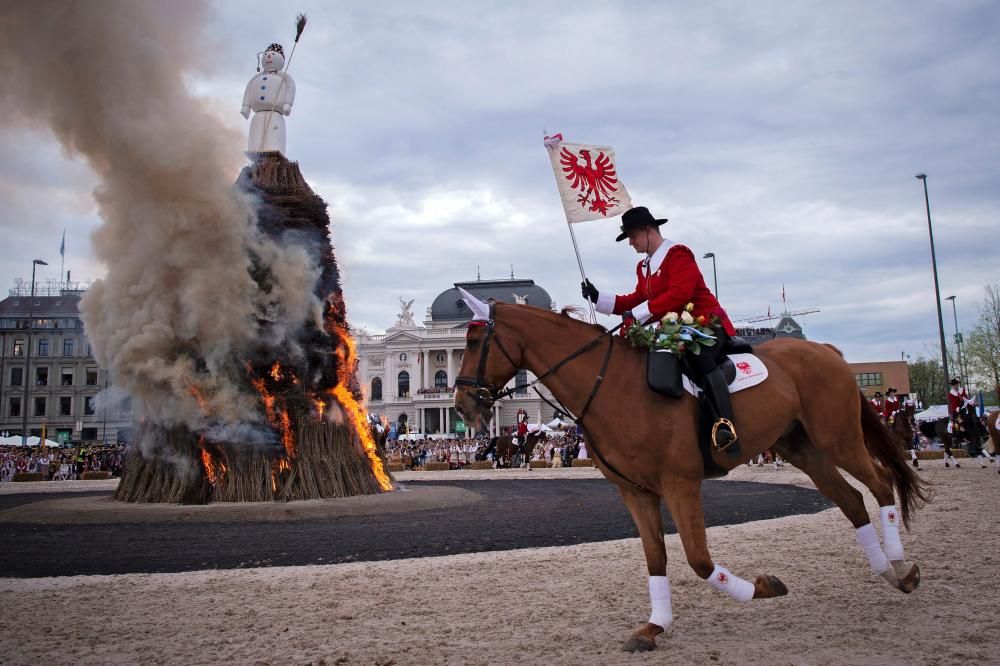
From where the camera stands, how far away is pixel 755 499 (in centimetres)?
1684

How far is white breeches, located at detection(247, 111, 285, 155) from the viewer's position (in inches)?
790

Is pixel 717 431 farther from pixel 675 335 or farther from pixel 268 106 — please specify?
pixel 268 106

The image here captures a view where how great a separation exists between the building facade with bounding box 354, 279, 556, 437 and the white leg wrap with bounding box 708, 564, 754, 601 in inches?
4232

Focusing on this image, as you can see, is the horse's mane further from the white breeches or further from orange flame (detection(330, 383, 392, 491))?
the white breeches

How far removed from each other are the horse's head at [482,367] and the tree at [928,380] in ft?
312

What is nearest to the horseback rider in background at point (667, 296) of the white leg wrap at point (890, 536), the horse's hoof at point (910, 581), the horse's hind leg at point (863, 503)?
the horse's hind leg at point (863, 503)

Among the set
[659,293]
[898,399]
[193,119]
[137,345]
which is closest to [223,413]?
[137,345]

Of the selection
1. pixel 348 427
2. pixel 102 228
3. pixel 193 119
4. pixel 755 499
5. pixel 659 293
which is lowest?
pixel 755 499

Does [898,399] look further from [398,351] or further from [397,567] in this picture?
[398,351]

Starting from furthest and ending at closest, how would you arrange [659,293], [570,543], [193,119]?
1. [193,119]
2. [570,543]
3. [659,293]

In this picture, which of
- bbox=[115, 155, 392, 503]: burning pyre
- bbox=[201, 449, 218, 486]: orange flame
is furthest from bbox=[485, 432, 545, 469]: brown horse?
bbox=[201, 449, 218, 486]: orange flame

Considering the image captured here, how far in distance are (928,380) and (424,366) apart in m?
73.6

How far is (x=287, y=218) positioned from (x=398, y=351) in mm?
103868

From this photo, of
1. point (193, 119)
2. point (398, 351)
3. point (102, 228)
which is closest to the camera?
point (193, 119)
